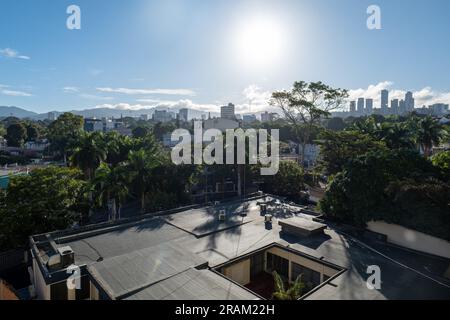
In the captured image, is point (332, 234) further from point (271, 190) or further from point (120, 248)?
point (271, 190)

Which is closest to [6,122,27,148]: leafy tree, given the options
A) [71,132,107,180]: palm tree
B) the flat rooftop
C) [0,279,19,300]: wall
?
[71,132,107,180]: palm tree

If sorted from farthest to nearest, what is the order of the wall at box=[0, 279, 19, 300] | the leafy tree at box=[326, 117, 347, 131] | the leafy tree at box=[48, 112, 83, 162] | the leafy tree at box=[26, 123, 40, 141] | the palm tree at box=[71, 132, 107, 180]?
1. the leafy tree at box=[326, 117, 347, 131]
2. the leafy tree at box=[26, 123, 40, 141]
3. the leafy tree at box=[48, 112, 83, 162]
4. the palm tree at box=[71, 132, 107, 180]
5. the wall at box=[0, 279, 19, 300]

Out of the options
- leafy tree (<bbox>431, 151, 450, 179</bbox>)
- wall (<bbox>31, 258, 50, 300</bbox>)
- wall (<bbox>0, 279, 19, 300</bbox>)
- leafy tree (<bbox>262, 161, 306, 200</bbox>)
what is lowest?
wall (<bbox>31, 258, 50, 300</bbox>)

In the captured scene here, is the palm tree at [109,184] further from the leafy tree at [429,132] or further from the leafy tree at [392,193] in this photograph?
the leafy tree at [429,132]

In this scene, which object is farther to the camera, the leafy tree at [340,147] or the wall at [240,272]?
the leafy tree at [340,147]

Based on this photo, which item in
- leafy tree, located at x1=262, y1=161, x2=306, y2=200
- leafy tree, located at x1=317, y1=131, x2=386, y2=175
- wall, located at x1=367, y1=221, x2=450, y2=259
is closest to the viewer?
wall, located at x1=367, y1=221, x2=450, y2=259

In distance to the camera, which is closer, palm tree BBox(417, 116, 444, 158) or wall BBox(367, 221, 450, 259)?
wall BBox(367, 221, 450, 259)

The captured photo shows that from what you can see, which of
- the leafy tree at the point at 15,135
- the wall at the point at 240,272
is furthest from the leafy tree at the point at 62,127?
the wall at the point at 240,272

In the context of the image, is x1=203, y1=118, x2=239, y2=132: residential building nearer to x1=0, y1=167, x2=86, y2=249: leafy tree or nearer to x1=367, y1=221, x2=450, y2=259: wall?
x1=0, y1=167, x2=86, y2=249: leafy tree
